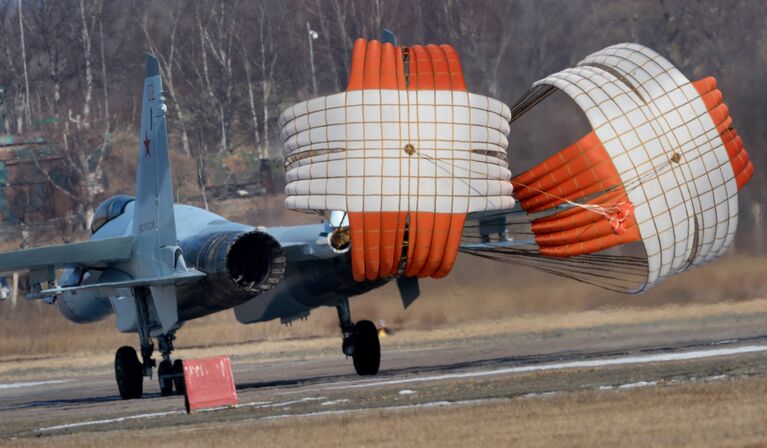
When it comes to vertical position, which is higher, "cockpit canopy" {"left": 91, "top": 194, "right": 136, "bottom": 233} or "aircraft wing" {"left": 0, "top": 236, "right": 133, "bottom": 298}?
"cockpit canopy" {"left": 91, "top": 194, "right": 136, "bottom": 233}

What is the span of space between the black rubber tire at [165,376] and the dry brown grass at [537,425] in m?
6.78

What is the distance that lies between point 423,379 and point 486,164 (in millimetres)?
3680

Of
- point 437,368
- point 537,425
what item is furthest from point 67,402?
point 537,425

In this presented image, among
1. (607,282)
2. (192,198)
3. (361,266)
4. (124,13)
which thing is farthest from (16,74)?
(361,266)

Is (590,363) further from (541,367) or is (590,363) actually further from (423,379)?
(423,379)

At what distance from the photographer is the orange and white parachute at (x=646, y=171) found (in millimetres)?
19281

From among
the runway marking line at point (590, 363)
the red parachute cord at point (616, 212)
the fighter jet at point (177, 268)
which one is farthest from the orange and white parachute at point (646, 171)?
the fighter jet at point (177, 268)

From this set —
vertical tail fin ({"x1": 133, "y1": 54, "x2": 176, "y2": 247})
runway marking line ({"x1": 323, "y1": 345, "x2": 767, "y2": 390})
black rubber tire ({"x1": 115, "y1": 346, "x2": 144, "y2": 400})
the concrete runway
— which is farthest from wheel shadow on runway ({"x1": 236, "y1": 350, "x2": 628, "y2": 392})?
vertical tail fin ({"x1": 133, "y1": 54, "x2": 176, "y2": 247})

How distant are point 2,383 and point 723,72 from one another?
747 inches

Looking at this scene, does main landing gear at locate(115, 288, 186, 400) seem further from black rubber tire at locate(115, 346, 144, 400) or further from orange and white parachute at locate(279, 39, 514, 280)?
orange and white parachute at locate(279, 39, 514, 280)

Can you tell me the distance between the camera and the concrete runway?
690 inches

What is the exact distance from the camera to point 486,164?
19156 mm

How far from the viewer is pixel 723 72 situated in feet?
119

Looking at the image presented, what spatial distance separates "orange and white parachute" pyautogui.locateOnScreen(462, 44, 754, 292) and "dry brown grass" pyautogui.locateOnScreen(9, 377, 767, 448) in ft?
12.0
